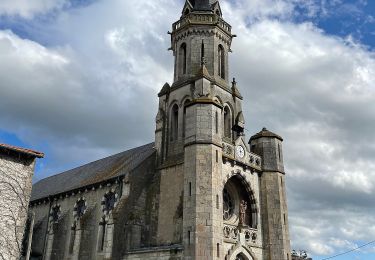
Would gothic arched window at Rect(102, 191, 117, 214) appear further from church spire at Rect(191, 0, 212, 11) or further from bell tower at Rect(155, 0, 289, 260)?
church spire at Rect(191, 0, 212, 11)

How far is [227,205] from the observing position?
28797 mm

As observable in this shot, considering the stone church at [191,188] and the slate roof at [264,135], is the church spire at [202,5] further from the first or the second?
the slate roof at [264,135]

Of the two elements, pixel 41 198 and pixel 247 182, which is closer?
pixel 247 182

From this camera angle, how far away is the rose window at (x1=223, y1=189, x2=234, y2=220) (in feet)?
93.2

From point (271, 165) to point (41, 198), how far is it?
70.0 ft

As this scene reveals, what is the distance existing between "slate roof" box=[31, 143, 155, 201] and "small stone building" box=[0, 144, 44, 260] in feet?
35.6

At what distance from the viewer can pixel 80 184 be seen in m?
35.2

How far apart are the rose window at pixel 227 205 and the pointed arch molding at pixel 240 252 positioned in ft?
8.16

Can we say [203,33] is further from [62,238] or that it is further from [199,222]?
[62,238]

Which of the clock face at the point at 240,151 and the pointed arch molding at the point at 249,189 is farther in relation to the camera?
the clock face at the point at 240,151

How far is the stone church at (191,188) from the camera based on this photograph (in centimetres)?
2484

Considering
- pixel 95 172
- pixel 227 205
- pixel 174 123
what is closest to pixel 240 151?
pixel 227 205

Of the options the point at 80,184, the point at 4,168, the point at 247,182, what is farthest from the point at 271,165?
the point at 4,168

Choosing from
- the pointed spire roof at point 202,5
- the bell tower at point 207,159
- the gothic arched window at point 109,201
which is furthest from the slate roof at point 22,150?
the pointed spire roof at point 202,5
